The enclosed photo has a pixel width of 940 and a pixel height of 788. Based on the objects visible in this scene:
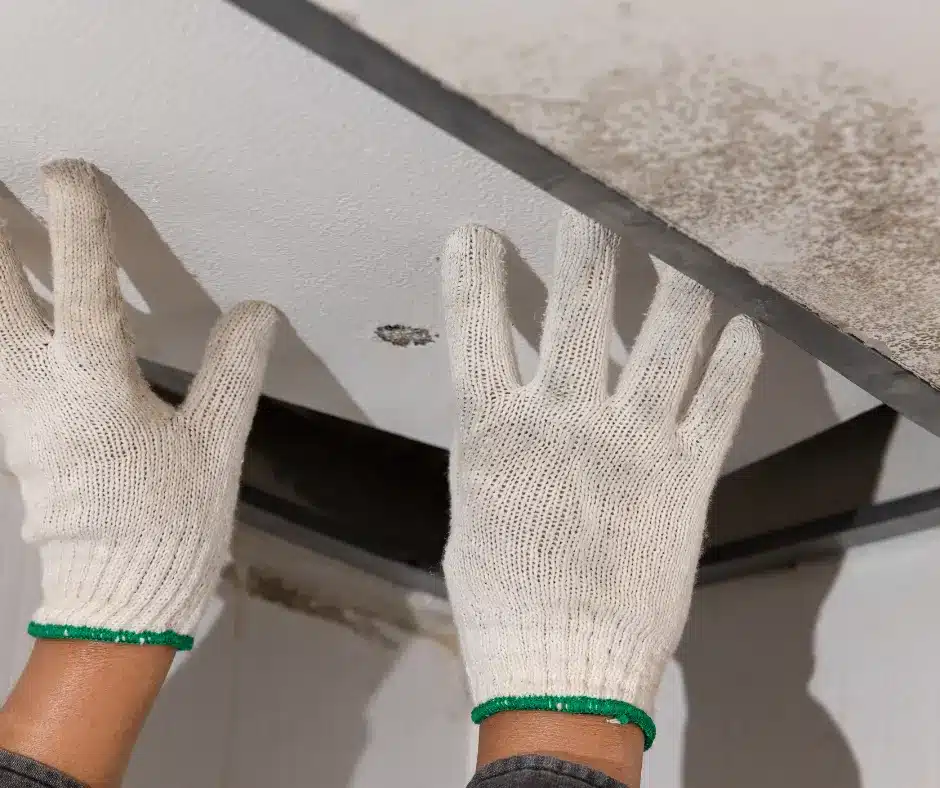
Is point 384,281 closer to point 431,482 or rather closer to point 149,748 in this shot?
point 431,482

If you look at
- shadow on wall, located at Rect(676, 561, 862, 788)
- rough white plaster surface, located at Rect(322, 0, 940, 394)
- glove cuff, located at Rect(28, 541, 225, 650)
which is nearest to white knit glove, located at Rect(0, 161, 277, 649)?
glove cuff, located at Rect(28, 541, 225, 650)

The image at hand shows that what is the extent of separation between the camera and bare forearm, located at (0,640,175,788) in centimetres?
57

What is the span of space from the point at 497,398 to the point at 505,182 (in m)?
0.15

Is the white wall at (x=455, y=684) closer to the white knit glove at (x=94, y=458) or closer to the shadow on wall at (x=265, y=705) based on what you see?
the shadow on wall at (x=265, y=705)

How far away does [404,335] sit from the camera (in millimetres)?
773

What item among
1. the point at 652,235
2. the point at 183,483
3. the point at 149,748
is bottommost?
the point at 149,748

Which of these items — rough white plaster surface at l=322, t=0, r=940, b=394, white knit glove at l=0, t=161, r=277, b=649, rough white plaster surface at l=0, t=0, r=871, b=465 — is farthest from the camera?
white knit glove at l=0, t=161, r=277, b=649

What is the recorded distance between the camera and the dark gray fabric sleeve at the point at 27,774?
0.54 metres

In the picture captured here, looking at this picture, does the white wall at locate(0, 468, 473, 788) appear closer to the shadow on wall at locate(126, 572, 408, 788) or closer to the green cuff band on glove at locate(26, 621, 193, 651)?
the shadow on wall at locate(126, 572, 408, 788)

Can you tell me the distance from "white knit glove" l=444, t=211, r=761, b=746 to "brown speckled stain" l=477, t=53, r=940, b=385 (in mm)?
110

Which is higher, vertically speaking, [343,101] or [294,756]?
[343,101]

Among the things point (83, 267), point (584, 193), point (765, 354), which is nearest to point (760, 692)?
point (765, 354)

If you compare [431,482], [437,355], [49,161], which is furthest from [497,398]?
[431,482]

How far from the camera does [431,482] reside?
1.07 metres
